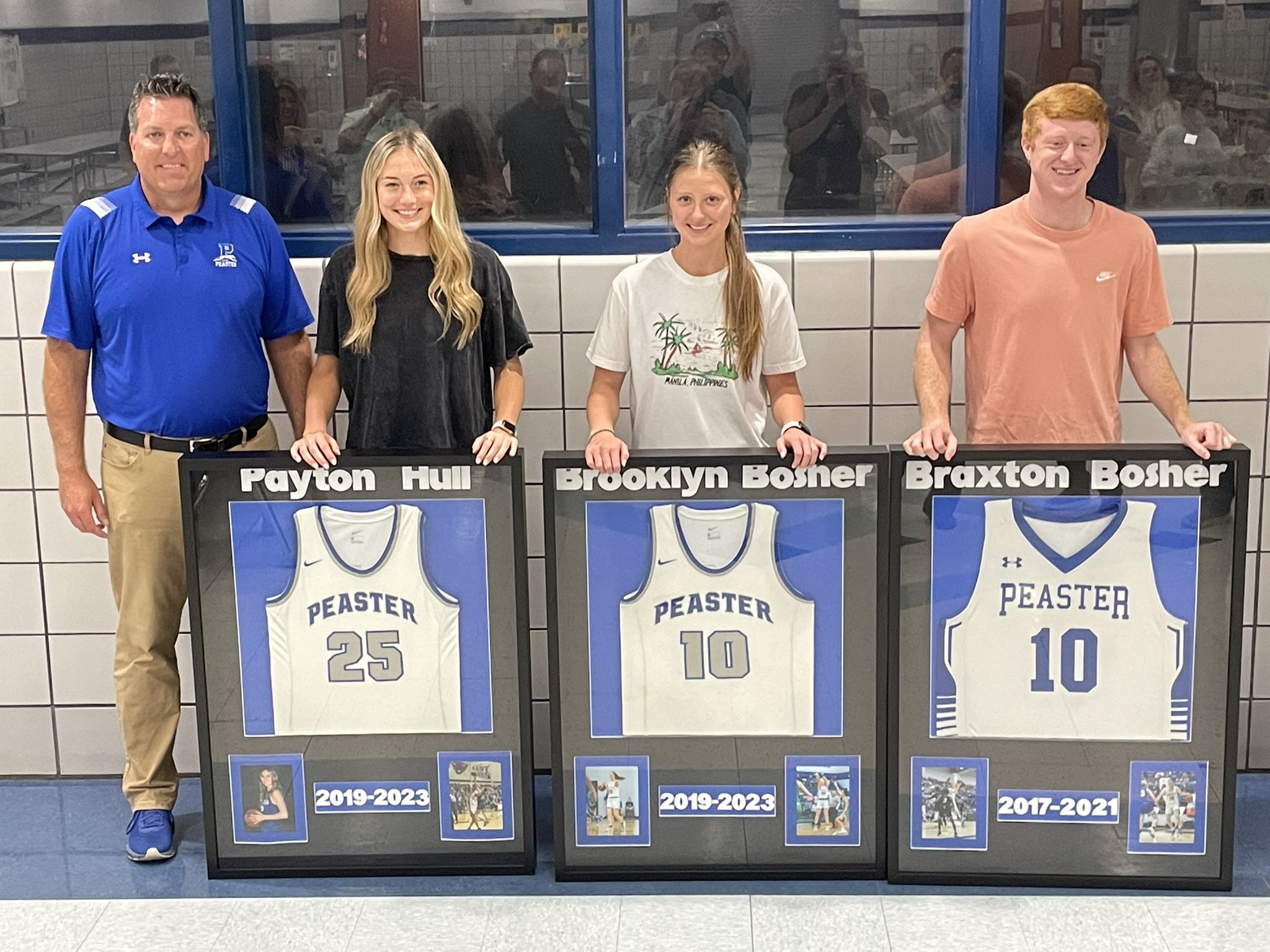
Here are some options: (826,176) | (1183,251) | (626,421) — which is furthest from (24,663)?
(1183,251)

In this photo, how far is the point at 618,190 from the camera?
3910 mm

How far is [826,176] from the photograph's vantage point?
398 cm

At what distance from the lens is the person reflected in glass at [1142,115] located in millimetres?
3869

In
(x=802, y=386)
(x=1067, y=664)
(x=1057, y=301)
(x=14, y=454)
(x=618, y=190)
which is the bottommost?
(x=1067, y=664)

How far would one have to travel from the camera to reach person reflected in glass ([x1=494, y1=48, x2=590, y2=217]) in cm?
393

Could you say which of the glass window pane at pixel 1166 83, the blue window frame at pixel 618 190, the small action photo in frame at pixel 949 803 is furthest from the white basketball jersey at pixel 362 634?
the glass window pane at pixel 1166 83

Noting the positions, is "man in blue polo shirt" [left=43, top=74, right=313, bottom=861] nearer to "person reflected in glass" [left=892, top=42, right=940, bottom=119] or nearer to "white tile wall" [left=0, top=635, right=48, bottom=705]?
"white tile wall" [left=0, top=635, right=48, bottom=705]

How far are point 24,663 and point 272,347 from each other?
4.22 feet

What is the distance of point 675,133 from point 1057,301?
1.20 m

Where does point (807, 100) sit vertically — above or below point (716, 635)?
above

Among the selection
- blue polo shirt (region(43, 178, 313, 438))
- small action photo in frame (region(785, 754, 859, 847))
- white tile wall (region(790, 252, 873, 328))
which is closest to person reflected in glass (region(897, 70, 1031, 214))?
white tile wall (region(790, 252, 873, 328))

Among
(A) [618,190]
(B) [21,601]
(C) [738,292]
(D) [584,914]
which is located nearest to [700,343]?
(C) [738,292]

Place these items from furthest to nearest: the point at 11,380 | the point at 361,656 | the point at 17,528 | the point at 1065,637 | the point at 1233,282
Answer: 1. the point at 17,528
2. the point at 11,380
3. the point at 1233,282
4. the point at 361,656
5. the point at 1065,637

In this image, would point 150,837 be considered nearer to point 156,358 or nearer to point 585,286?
point 156,358
